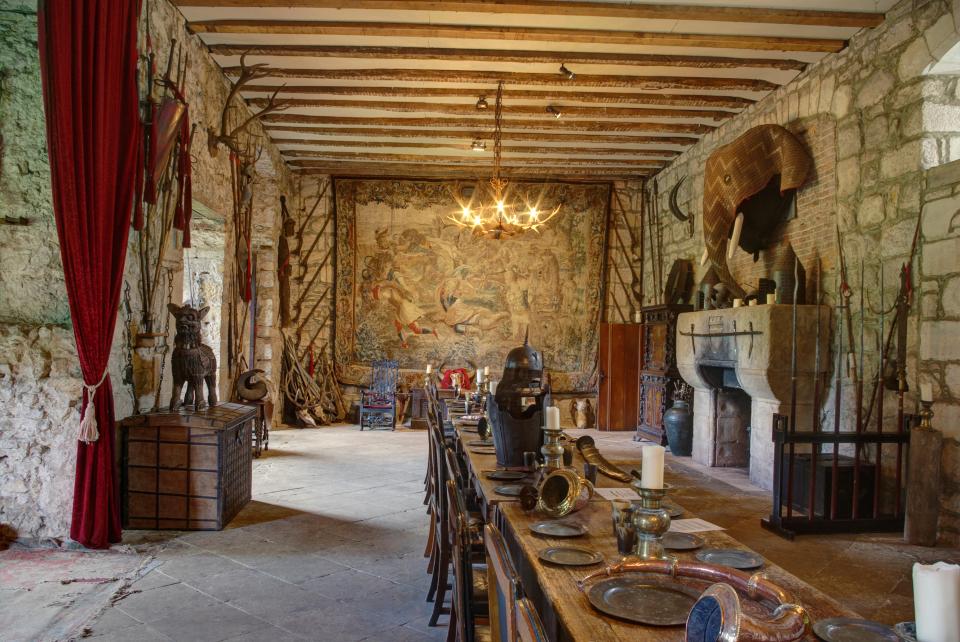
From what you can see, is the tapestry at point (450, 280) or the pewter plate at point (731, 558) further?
the tapestry at point (450, 280)

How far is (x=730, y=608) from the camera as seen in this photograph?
1.19 m

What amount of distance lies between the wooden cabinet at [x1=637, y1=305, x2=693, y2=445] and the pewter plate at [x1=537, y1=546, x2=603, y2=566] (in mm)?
6296

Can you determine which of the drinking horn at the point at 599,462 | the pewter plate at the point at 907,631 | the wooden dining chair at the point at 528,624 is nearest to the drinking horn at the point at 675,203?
the drinking horn at the point at 599,462

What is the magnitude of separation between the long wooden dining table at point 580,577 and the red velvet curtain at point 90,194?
7.95 feet

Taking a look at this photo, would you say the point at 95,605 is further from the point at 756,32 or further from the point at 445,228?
the point at 445,228

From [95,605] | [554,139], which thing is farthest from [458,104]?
[95,605]

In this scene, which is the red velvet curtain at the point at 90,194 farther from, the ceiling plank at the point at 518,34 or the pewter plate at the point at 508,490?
the pewter plate at the point at 508,490

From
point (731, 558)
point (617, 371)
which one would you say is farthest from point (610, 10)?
point (617, 371)

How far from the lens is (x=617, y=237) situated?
10273 millimetres

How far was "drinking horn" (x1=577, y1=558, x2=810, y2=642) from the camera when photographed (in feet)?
3.94

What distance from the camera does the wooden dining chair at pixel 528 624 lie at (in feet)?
3.16

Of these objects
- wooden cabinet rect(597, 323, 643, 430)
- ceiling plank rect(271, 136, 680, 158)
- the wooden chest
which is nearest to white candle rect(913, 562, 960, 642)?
the wooden chest

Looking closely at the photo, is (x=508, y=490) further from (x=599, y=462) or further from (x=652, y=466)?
(x=652, y=466)

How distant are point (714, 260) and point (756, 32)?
2087mm
